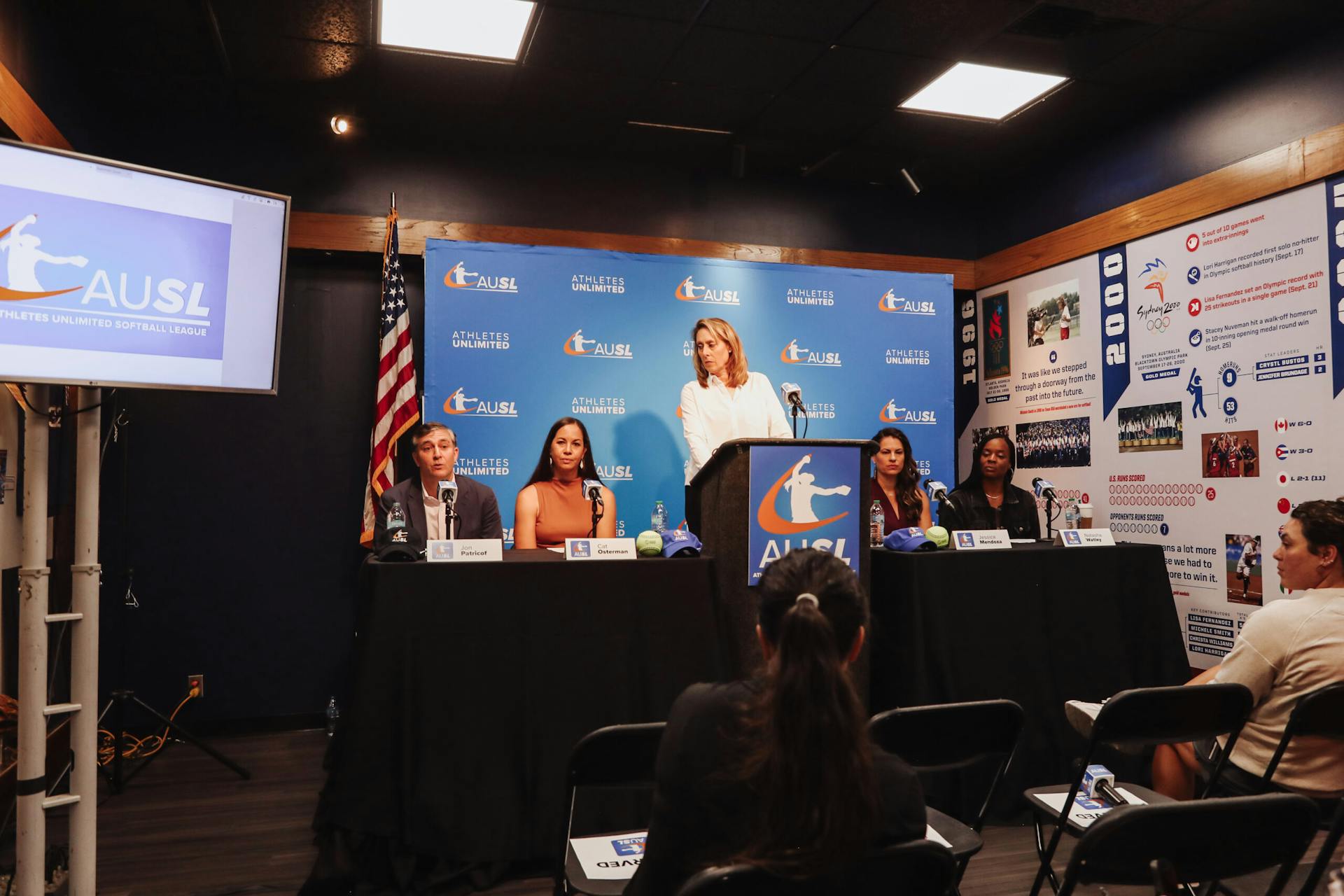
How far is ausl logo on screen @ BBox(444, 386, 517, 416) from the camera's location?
474cm

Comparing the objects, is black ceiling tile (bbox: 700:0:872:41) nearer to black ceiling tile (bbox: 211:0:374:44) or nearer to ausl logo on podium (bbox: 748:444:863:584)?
black ceiling tile (bbox: 211:0:374:44)

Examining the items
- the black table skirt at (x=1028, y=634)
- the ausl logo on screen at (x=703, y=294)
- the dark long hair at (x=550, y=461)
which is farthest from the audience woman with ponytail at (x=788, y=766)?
the ausl logo on screen at (x=703, y=294)

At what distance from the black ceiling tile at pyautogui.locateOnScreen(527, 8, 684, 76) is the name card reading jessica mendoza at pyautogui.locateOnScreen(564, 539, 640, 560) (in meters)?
2.34

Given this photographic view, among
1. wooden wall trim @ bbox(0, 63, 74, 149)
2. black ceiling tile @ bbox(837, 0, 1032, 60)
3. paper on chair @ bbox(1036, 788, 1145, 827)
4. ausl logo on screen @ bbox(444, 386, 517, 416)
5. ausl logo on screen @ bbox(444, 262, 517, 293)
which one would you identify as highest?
black ceiling tile @ bbox(837, 0, 1032, 60)

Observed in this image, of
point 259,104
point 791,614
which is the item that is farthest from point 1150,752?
point 259,104

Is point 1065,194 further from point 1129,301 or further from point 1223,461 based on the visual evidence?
point 1223,461

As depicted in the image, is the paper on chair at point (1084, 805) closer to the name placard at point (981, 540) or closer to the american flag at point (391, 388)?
the name placard at point (981, 540)

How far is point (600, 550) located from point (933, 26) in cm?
275

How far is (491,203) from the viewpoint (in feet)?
A: 17.0

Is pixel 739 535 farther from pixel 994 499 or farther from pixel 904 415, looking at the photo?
pixel 904 415

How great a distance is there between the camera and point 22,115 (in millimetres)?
3242

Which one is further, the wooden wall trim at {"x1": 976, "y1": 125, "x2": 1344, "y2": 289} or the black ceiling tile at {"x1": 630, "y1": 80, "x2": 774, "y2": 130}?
the black ceiling tile at {"x1": 630, "y1": 80, "x2": 774, "y2": 130}

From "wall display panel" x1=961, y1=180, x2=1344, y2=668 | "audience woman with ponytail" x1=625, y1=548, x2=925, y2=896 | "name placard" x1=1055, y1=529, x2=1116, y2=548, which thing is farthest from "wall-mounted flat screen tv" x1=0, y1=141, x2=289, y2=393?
"wall display panel" x1=961, y1=180, x2=1344, y2=668

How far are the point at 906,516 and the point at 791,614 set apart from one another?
3.41m
